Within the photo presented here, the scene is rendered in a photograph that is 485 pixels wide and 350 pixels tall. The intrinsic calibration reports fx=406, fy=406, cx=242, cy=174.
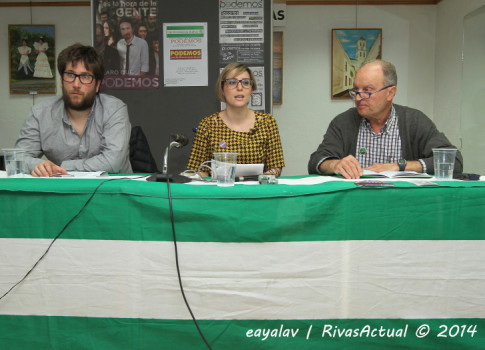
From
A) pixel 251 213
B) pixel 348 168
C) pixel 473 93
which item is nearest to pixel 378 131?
pixel 348 168

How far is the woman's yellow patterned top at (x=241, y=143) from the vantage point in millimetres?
2430

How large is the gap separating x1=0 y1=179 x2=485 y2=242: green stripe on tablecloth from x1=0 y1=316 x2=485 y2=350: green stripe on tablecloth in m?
0.26

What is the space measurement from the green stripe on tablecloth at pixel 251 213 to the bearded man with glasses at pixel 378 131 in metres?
0.68

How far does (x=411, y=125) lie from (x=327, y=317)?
4.16 ft

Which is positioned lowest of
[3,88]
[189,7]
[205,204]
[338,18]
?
[205,204]

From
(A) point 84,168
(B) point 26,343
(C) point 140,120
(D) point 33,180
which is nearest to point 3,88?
(C) point 140,120

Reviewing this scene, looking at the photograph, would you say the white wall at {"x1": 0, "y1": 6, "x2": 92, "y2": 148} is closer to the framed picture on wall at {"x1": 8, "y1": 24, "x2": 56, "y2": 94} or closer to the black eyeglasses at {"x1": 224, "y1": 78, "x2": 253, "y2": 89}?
the framed picture on wall at {"x1": 8, "y1": 24, "x2": 56, "y2": 94}

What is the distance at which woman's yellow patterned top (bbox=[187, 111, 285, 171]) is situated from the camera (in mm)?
2430

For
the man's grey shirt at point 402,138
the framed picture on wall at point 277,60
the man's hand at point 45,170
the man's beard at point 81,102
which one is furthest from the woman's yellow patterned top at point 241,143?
the framed picture on wall at point 277,60

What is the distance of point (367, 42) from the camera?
397 cm

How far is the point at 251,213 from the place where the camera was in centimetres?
129

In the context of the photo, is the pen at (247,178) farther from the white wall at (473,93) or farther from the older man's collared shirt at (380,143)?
the white wall at (473,93)

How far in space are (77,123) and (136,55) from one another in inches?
34.8

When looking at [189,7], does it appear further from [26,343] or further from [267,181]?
[26,343]
